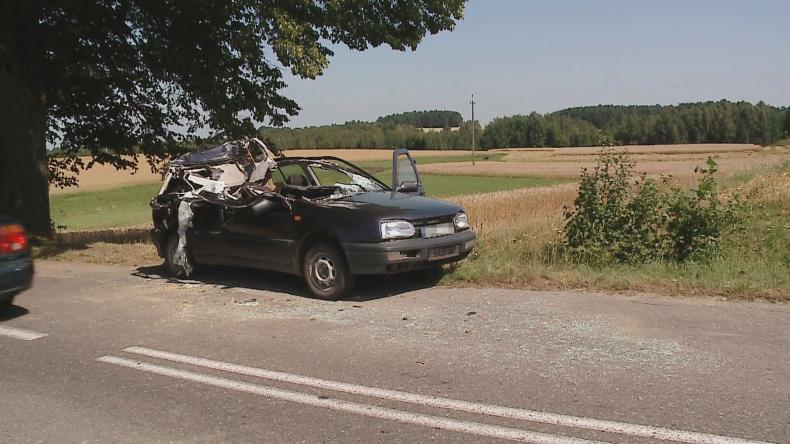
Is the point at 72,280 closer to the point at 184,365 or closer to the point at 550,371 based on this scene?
the point at 184,365

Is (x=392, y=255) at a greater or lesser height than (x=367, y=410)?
greater

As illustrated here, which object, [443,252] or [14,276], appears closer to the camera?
[14,276]

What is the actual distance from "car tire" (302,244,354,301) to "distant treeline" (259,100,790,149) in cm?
9050

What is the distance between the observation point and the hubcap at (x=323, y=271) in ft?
24.3

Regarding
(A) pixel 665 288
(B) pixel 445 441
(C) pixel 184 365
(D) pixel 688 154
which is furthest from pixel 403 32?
(D) pixel 688 154

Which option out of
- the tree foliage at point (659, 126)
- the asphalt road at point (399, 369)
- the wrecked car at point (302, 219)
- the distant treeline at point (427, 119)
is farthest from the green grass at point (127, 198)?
the distant treeline at point (427, 119)

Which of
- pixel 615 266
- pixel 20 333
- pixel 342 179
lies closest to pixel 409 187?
pixel 342 179

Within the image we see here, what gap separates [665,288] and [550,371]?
119 inches

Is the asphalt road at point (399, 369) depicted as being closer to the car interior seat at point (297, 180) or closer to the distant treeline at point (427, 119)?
the car interior seat at point (297, 180)

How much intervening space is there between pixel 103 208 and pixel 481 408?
4683cm

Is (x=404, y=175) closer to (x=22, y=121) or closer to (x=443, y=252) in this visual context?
(x=443, y=252)

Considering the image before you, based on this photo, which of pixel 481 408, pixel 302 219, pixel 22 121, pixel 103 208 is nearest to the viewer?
pixel 481 408

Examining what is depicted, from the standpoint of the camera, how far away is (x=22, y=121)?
13016mm

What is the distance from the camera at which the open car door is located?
8656 millimetres
